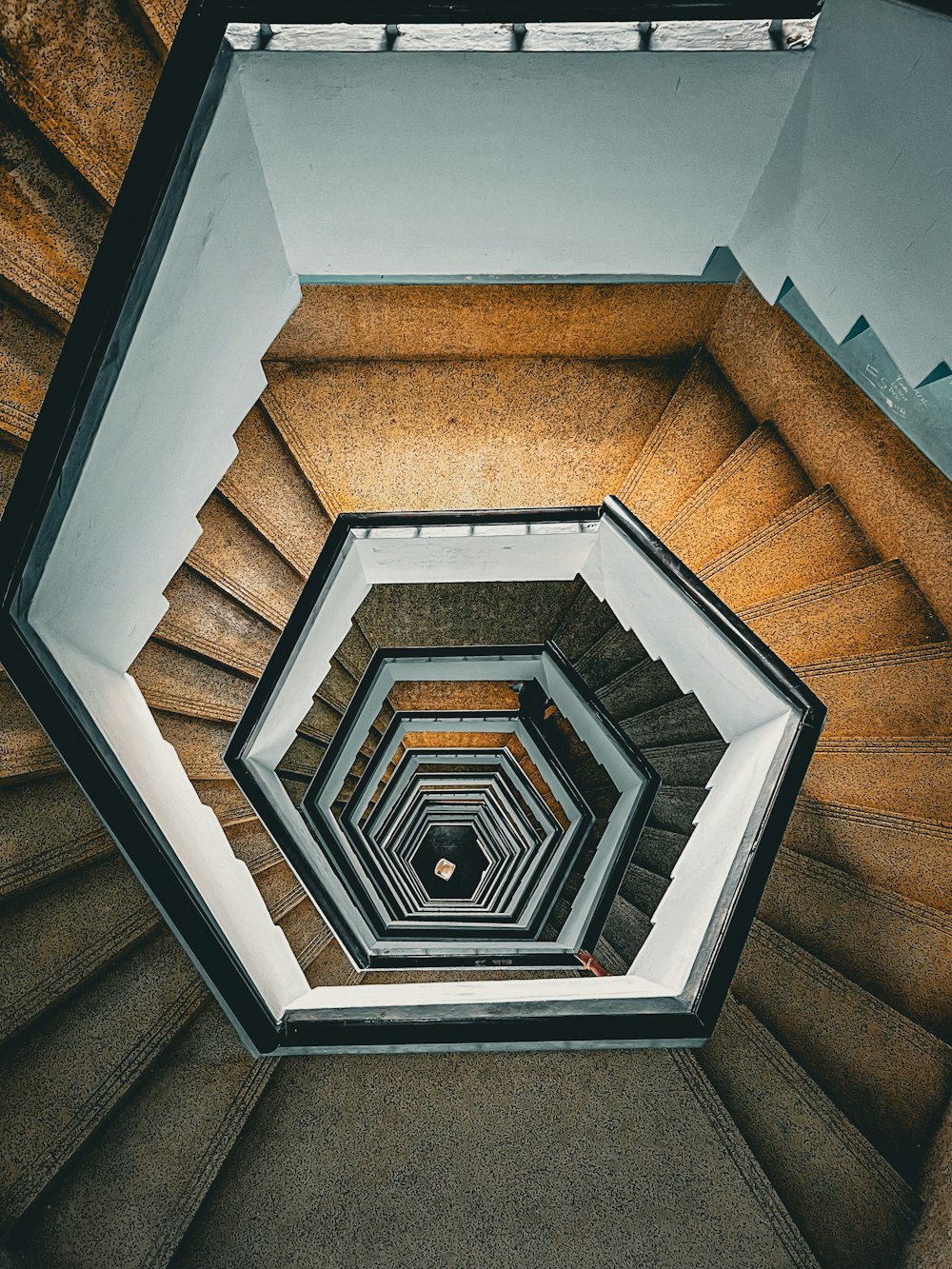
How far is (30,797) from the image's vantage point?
2.28 m

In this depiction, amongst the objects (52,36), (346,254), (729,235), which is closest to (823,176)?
(729,235)

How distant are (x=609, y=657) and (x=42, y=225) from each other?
13.5ft

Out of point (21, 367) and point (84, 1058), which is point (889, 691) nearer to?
point (84, 1058)

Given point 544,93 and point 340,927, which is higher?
point 544,93

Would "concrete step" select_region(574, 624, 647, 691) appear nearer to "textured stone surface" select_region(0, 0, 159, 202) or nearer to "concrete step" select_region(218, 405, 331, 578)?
"concrete step" select_region(218, 405, 331, 578)

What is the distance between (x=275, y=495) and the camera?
3.97 metres

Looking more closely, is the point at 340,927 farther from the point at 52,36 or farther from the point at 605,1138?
the point at 52,36

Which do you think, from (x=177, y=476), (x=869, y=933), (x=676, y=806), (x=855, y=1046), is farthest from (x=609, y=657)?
(x=177, y=476)

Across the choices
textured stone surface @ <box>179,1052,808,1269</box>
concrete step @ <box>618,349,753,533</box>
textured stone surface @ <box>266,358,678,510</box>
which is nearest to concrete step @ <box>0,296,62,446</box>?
textured stone surface @ <box>266,358,678,510</box>

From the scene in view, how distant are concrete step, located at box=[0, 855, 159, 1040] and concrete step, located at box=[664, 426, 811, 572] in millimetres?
2914

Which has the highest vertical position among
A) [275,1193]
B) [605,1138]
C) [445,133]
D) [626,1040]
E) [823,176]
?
[823,176]

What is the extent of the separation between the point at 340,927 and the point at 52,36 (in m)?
4.07

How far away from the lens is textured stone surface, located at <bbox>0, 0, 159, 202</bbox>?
1.93 metres

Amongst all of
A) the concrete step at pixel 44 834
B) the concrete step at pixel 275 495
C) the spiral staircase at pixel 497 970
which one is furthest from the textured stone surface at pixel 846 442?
the concrete step at pixel 44 834
